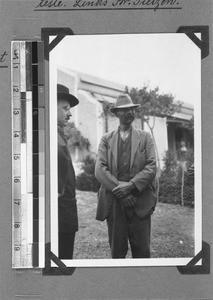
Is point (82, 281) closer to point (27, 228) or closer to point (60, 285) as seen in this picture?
point (60, 285)

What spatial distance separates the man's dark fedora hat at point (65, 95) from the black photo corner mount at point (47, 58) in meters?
0.11

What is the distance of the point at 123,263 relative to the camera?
1271mm

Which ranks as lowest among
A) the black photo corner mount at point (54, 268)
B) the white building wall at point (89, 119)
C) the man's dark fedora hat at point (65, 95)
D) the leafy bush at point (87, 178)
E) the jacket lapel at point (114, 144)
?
the black photo corner mount at point (54, 268)

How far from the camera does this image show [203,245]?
128cm

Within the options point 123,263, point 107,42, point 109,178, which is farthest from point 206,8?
point 123,263

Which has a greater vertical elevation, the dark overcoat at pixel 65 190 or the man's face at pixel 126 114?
the man's face at pixel 126 114

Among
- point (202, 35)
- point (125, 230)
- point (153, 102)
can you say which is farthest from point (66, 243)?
point (202, 35)

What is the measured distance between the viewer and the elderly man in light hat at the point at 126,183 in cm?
126

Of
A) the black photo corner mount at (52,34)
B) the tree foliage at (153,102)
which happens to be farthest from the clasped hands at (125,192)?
the black photo corner mount at (52,34)

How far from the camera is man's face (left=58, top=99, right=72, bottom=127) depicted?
127cm

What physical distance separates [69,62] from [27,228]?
0.55 metres

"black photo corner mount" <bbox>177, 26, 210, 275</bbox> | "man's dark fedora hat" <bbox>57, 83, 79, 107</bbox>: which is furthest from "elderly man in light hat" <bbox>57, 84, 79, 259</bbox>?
"black photo corner mount" <bbox>177, 26, 210, 275</bbox>

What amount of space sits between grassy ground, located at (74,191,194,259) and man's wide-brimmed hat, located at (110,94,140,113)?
285mm

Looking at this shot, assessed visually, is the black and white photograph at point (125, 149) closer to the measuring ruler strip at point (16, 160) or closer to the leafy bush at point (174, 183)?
the leafy bush at point (174, 183)
